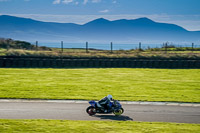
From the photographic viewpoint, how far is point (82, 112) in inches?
630

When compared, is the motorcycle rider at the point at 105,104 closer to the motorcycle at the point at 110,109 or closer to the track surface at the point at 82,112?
the motorcycle at the point at 110,109

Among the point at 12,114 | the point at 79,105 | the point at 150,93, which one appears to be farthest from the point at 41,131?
the point at 150,93

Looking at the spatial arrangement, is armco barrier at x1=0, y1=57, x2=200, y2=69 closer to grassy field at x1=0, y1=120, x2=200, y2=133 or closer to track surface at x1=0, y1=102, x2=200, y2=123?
track surface at x1=0, y1=102, x2=200, y2=123

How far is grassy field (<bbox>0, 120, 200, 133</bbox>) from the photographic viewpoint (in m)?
12.5

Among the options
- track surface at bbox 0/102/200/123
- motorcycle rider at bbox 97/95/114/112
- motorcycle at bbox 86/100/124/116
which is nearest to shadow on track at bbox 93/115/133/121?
track surface at bbox 0/102/200/123

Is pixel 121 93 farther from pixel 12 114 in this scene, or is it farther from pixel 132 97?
pixel 12 114

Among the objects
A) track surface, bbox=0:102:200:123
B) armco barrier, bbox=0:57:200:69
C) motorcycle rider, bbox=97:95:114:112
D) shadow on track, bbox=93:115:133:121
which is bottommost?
shadow on track, bbox=93:115:133:121

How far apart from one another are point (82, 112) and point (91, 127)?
3014 millimetres

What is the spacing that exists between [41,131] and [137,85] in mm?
12931

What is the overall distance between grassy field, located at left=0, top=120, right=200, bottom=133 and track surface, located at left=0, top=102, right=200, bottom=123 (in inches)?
37.7

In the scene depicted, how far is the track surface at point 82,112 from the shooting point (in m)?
14.9

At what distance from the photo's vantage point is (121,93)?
68.5 ft

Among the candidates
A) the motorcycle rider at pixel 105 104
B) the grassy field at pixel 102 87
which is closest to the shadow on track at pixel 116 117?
the motorcycle rider at pixel 105 104

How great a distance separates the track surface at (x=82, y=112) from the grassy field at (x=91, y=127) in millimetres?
958
